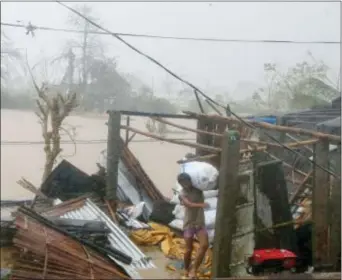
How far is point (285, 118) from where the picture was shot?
9617 millimetres

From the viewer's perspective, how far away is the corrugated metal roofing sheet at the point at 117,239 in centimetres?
488

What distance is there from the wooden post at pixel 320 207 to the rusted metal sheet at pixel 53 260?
202cm

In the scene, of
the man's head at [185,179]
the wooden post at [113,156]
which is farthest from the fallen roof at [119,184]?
the man's head at [185,179]

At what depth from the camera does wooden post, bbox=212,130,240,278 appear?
391 cm

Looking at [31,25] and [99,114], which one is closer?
[31,25]

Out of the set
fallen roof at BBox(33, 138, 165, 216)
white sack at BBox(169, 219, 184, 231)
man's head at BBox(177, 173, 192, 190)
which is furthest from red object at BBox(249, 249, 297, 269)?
fallen roof at BBox(33, 138, 165, 216)

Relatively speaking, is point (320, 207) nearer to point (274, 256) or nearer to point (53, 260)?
point (274, 256)

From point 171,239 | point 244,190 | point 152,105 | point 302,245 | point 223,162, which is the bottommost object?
point 171,239

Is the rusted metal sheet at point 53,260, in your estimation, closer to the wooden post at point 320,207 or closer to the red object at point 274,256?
the red object at point 274,256

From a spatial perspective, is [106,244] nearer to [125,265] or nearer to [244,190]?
[125,265]

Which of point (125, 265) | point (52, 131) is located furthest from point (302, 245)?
point (52, 131)

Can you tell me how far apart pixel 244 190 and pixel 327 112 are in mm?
5567

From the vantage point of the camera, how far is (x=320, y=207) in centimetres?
449

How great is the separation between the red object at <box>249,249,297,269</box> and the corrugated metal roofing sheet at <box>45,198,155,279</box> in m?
1.28
